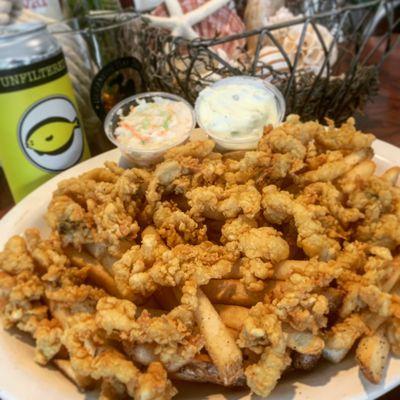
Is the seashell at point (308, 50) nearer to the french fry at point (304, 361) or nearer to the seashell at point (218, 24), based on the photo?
the seashell at point (218, 24)

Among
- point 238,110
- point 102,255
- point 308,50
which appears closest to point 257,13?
point 308,50

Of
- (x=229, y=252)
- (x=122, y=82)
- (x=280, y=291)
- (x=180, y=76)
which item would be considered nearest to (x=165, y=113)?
(x=180, y=76)

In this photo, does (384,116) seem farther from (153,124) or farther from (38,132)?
(38,132)

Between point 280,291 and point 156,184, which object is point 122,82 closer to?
point 156,184

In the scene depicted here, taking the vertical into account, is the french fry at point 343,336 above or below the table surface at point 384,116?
above

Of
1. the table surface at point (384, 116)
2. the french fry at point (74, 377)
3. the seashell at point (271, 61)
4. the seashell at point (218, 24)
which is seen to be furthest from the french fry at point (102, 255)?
the seashell at point (218, 24)

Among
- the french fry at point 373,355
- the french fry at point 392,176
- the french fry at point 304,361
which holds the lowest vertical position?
the french fry at point 304,361
